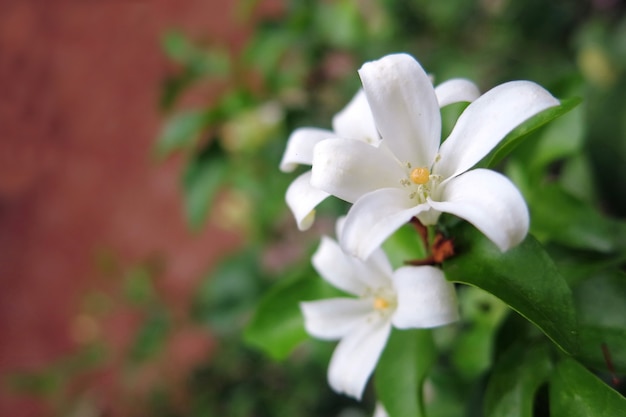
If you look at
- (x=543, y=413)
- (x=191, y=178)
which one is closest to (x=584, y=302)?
(x=543, y=413)

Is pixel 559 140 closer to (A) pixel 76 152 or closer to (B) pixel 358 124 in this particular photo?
(B) pixel 358 124

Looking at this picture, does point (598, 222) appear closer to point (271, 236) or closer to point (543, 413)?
point (543, 413)

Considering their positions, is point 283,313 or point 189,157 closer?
point 283,313

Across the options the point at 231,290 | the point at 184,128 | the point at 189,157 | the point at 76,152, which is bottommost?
the point at 76,152

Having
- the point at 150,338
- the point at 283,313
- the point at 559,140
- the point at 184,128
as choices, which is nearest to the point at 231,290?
the point at 150,338

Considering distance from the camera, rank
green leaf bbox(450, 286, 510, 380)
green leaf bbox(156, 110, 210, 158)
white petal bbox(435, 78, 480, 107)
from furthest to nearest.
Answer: green leaf bbox(156, 110, 210, 158), green leaf bbox(450, 286, 510, 380), white petal bbox(435, 78, 480, 107)

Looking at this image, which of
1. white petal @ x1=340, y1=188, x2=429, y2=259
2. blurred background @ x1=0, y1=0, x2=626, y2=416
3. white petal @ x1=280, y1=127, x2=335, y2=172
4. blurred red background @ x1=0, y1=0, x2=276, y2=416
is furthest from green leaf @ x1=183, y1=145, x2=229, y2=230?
blurred red background @ x1=0, y1=0, x2=276, y2=416

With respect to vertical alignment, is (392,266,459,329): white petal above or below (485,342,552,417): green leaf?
above

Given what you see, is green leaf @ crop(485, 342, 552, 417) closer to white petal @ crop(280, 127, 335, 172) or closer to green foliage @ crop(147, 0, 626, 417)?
green foliage @ crop(147, 0, 626, 417)
